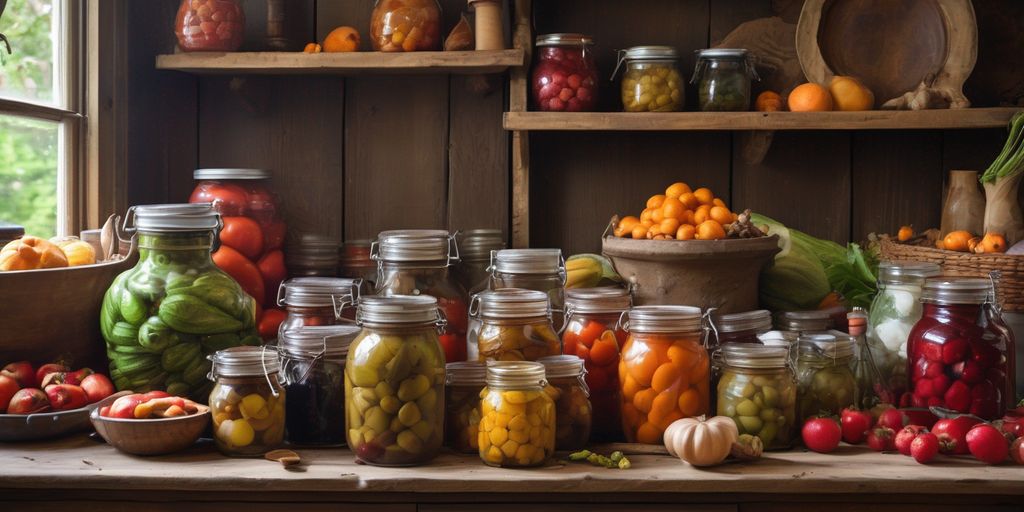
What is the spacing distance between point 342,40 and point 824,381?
119cm

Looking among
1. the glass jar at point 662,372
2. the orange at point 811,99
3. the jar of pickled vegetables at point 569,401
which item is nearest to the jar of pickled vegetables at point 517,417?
the jar of pickled vegetables at point 569,401

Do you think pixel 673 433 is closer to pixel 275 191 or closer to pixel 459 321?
pixel 459 321

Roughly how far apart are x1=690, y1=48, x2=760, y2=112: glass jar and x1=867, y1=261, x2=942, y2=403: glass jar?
0.47 meters

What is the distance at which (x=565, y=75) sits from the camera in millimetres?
2102

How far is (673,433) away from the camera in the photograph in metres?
1.56

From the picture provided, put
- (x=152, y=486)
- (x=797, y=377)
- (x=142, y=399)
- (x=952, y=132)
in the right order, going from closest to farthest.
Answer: (x=152, y=486) → (x=142, y=399) → (x=797, y=377) → (x=952, y=132)

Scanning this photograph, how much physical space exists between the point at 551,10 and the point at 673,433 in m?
1.10

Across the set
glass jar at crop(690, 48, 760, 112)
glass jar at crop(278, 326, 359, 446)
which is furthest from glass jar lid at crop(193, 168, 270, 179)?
glass jar at crop(690, 48, 760, 112)

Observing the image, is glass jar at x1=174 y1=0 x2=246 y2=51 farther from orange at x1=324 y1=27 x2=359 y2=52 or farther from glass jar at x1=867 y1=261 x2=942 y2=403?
glass jar at x1=867 y1=261 x2=942 y2=403

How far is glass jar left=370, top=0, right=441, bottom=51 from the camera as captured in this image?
2.08 meters

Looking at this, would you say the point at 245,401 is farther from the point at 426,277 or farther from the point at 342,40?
the point at 342,40

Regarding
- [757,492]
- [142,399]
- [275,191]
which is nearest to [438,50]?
[275,191]

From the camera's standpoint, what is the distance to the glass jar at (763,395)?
1624 millimetres

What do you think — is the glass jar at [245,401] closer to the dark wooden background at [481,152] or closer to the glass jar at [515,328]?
the glass jar at [515,328]
